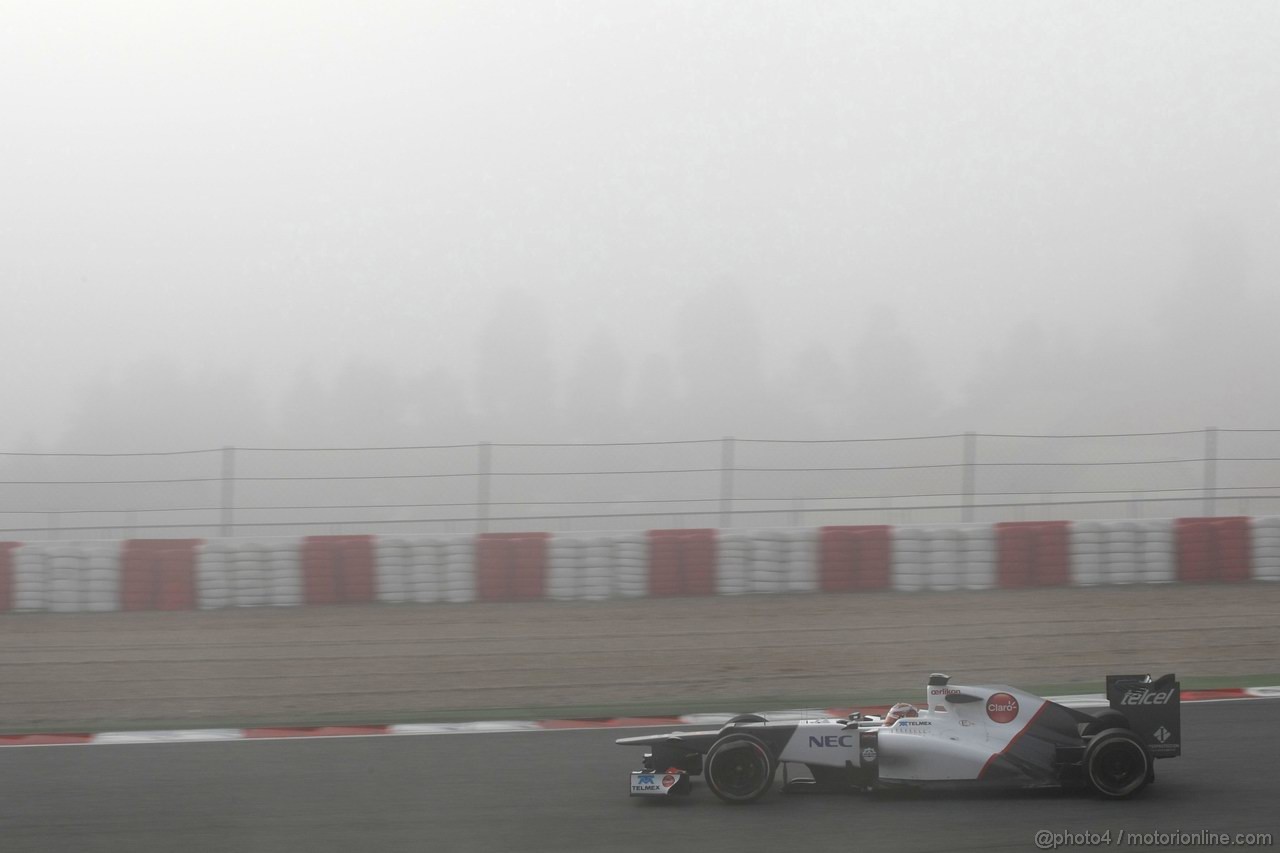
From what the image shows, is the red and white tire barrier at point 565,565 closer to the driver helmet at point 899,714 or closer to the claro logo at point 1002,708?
the driver helmet at point 899,714

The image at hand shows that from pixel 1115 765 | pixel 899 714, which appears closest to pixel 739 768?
pixel 899 714

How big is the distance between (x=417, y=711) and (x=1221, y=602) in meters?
8.20

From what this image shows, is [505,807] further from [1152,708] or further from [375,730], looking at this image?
[1152,708]

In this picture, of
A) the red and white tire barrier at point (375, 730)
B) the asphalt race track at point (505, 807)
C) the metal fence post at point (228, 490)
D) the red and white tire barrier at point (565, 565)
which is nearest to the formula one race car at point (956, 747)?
the asphalt race track at point (505, 807)

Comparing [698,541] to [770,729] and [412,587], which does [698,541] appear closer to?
[412,587]

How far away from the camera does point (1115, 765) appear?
4887mm

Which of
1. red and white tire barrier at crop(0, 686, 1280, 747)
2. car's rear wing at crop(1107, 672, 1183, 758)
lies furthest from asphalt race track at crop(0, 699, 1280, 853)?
red and white tire barrier at crop(0, 686, 1280, 747)

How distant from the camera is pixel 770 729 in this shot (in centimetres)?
500

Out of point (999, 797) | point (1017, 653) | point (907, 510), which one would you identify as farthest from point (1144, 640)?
point (999, 797)

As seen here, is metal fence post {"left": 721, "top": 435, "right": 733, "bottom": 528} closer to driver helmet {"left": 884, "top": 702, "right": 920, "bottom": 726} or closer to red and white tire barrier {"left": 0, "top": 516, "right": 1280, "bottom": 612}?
red and white tire barrier {"left": 0, "top": 516, "right": 1280, "bottom": 612}

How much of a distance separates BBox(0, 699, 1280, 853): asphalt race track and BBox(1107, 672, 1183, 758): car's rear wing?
0.80 feet

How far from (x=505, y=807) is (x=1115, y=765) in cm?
257

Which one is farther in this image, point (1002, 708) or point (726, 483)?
point (726, 483)

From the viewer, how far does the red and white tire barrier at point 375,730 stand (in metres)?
7.02
